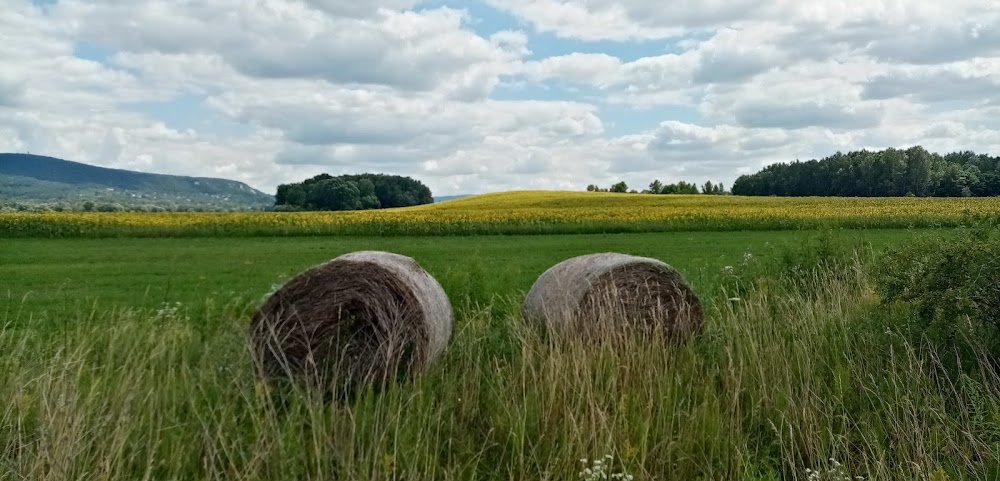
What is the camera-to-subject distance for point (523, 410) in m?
5.89

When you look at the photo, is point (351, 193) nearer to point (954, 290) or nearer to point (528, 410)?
point (954, 290)

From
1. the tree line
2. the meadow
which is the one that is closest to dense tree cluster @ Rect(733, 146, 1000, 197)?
the tree line

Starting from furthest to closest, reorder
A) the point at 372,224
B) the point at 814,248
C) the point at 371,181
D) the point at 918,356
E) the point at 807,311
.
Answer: the point at 371,181 → the point at 372,224 → the point at 814,248 → the point at 807,311 → the point at 918,356

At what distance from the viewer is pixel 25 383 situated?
603cm

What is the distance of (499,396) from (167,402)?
2513 mm

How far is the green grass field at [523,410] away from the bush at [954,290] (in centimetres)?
38

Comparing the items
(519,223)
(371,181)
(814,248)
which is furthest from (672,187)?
(814,248)

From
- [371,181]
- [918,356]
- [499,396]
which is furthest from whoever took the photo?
[371,181]

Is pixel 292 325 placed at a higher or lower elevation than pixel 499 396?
higher

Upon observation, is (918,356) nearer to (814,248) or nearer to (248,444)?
(814,248)

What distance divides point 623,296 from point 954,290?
3123mm

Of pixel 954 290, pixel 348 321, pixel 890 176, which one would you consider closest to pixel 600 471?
pixel 348 321

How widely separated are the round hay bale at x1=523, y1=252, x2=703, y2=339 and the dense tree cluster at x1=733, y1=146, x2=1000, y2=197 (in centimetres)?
8489

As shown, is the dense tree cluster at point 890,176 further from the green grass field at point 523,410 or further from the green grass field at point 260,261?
the green grass field at point 523,410
